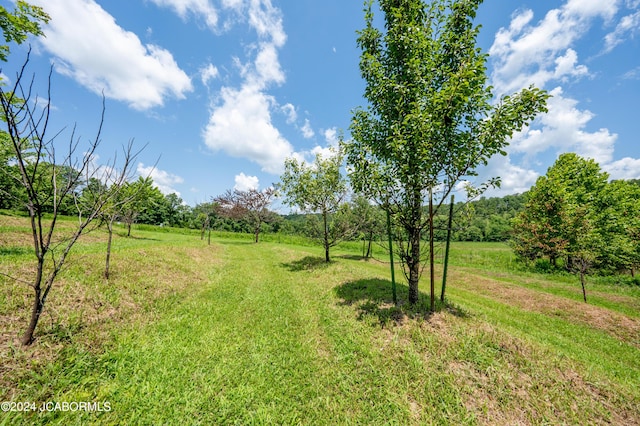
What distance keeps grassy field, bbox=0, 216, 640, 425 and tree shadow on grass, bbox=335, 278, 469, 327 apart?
0.07 metres

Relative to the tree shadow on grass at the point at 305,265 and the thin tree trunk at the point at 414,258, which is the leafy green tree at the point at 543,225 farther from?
the thin tree trunk at the point at 414,258

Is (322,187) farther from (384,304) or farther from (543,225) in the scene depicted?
(543,225)

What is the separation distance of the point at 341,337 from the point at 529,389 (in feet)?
14.3

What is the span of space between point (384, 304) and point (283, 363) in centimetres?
428

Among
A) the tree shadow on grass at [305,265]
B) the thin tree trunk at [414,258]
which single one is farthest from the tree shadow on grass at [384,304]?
the tree shadow on grass at [305,265]

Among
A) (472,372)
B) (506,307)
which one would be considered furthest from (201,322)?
(506,307)

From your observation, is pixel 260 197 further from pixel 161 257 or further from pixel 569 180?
pixel 569 180

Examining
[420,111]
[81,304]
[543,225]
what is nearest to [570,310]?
[420,111]

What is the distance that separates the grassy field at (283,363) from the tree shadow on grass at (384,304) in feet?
0.24

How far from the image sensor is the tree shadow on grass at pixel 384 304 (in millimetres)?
7273

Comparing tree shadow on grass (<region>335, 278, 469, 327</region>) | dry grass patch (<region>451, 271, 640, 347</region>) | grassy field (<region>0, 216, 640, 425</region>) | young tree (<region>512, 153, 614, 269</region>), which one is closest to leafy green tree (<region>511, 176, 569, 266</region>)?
young tree (<region>512, 153, 614, 269</region>)

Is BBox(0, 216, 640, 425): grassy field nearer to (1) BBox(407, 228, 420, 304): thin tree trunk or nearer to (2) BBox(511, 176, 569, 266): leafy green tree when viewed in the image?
(1) BBox(407, 228, 420, 304): thin tree trunk

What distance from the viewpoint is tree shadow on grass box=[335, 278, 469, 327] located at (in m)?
7.27

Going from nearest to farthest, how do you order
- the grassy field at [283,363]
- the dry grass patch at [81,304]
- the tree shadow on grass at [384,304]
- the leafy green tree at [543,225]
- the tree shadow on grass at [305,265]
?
the grassy field at [283,363]
the dry grass patch at [81,304]
the tree shadow on grass at [384,304]
the tree shadow on grass at [305,265]
the leafy green tree at [543,225]
